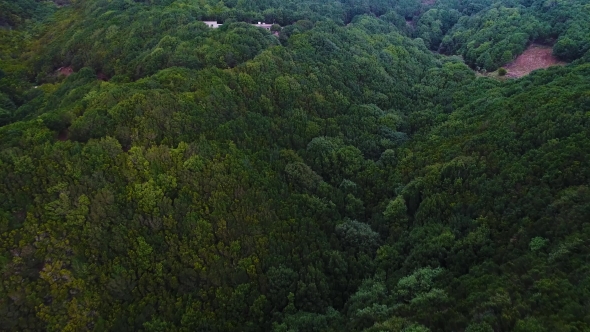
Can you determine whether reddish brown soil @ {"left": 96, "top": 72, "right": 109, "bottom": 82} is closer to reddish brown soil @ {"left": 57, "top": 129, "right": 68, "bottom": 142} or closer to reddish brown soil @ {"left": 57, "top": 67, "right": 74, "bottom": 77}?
reddish brown soil @ {"left": 57, "top": 67, "right": 74, "bottom": 77}

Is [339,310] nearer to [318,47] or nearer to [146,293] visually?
[146,293]

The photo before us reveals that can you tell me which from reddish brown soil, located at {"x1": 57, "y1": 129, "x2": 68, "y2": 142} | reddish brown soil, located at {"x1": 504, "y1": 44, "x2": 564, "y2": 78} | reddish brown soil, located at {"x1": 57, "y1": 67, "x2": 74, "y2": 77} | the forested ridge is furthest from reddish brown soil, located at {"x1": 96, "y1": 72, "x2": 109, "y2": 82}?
reddish brown soil, located at {"x1": 504, "y1": 44, "x2": 564, "y2": 78}

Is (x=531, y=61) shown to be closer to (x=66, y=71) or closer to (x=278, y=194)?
(x=278, y=194)

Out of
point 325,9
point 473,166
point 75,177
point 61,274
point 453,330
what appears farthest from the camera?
point 325,9

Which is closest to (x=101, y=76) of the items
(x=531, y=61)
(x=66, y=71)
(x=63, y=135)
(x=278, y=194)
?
(x=66, y=71)

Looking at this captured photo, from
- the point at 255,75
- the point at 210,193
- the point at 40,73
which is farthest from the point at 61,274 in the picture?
the point at 40,73

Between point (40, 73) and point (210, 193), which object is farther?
point (40, 73)

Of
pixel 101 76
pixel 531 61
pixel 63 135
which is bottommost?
pixel 101 76
